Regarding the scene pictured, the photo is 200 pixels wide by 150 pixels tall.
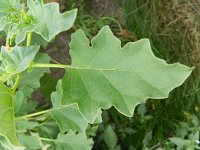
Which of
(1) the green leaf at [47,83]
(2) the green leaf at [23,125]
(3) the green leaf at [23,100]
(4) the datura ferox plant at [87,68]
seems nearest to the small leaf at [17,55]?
(4) the datura ferox plant at [87,68]

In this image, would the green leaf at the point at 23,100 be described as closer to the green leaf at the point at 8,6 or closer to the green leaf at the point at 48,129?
the green leaf at the point at 48,129

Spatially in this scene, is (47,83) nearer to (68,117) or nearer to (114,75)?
(68,117)

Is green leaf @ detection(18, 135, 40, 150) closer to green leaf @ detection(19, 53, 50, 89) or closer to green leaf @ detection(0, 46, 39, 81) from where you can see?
green leaf @ detection(19, 53, 50, 89)

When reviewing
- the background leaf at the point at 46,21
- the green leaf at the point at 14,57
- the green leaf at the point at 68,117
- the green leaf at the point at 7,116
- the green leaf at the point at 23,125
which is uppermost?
the background leaf at the point at 46,21

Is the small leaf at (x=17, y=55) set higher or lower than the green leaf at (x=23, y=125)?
higher

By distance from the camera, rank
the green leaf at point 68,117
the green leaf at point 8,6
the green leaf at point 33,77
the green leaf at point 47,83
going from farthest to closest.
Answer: the green leaf at point 47,83 < the green leaf at point 33,77 < the green leaf at point 68,117 < the green leaf at point 8,6

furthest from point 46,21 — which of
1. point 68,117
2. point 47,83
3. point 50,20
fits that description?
point 47,83

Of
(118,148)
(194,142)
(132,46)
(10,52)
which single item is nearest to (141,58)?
(132,46)
